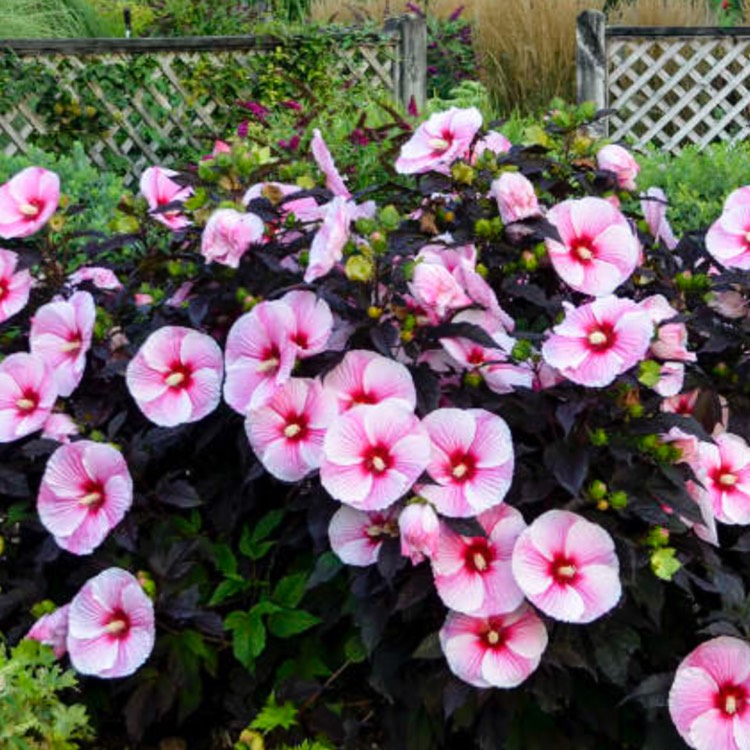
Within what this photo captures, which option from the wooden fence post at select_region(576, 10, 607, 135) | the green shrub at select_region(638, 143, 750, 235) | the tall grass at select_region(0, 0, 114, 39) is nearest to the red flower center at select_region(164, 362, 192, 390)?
the green shrub at select_region(638, 143, 750, 235)

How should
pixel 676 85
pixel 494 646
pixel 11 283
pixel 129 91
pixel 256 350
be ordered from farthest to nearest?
pixel 676 85 → pixel 129 91 → pixel 11 283 → pixel 256 350 → pixel 494 646

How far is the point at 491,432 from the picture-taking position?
164cm

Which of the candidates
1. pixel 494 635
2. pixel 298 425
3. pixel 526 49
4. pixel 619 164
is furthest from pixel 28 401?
pixel 526 49

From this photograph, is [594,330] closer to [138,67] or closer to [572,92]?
[138,67]

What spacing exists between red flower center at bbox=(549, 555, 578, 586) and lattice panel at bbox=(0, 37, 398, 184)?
494cm

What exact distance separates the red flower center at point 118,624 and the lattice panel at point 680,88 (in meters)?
6.44

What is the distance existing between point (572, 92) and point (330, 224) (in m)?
6.28

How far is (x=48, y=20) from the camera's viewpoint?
8688 mm

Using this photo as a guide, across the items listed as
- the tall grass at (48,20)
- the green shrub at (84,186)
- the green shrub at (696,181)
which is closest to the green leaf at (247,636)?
the green shrub at (84,186)

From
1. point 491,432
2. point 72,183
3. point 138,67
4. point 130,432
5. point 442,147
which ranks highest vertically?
point 442,147

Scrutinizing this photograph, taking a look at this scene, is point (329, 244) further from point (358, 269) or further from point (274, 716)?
point (274, 716)

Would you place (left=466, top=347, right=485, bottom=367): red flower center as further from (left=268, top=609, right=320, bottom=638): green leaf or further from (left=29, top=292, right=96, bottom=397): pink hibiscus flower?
(left=29, top=292, right=96, bottom=397): pink hibiscus flower

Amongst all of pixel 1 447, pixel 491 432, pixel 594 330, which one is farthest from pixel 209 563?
pixel 594 330

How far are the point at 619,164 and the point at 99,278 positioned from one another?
0.92 m
